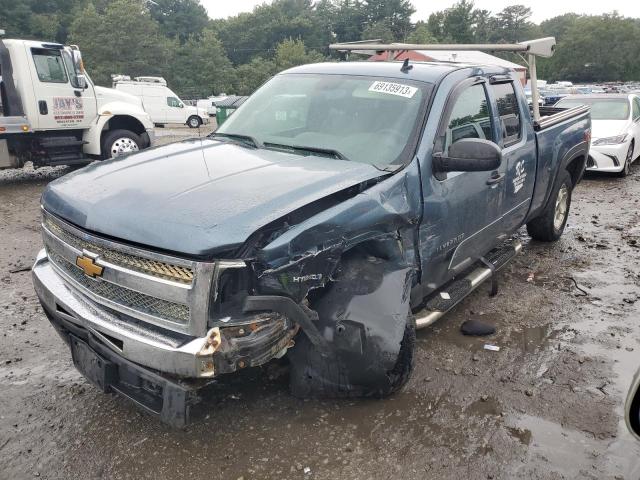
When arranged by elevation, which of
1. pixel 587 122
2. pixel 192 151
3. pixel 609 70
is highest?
pixel 192 151

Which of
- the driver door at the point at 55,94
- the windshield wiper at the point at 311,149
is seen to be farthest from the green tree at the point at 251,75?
the windshield wiper at the point at 311,149

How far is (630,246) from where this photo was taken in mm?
6320

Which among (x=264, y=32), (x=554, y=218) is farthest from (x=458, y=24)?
(x=554, y=218)

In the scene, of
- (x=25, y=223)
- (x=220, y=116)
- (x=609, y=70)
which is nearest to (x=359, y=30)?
(x=609, y=70)

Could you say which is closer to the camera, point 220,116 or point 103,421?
point 103,421

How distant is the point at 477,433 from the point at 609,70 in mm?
102523

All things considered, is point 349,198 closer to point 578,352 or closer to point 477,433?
point 477,433

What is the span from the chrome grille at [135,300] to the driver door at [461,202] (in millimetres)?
1566

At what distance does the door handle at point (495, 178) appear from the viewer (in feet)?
13.0

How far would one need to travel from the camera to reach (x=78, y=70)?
1017cm

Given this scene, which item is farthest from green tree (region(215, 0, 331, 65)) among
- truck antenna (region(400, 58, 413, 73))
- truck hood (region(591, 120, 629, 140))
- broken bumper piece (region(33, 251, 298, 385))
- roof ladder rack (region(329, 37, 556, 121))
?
broken bumper piece (region(33, 251, 298, 385))

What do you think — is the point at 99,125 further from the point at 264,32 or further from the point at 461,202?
the point at 264,32

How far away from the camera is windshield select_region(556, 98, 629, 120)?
1098 cm

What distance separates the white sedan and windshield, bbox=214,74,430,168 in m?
7.07
